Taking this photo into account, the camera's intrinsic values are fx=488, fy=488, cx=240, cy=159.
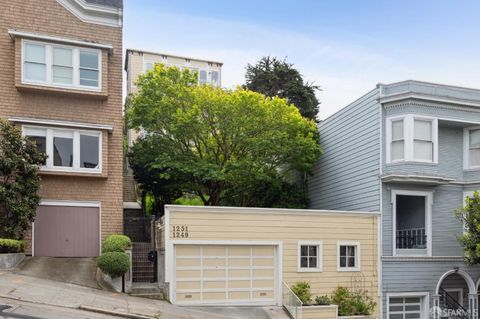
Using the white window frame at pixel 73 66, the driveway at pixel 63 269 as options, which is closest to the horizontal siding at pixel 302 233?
the driveway at pixel 63 269

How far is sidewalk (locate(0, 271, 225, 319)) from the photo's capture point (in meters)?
13.0

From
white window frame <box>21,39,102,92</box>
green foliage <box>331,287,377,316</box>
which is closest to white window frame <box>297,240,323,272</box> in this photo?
green foliage <box>331,287,377,316</box>

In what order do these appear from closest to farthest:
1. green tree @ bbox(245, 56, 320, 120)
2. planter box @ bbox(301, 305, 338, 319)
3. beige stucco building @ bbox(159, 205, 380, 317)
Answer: planter box @ bbox(301, 305, 338, 319), beige stucco building @ bbox(159, 205, 380, 317), green tree @ bbox(245, 56, 320, 120)

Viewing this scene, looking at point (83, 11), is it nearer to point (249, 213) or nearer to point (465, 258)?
point (249, 213)

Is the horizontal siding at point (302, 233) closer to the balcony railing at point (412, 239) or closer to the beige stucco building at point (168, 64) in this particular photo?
the balcony railing at point (412, 239)

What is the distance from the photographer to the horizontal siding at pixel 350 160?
1891cm

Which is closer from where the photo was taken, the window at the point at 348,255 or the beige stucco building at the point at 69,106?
the window at the point at 348,255

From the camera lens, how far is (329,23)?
57.8 feet

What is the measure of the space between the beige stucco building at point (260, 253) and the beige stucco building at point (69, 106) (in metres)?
3.65

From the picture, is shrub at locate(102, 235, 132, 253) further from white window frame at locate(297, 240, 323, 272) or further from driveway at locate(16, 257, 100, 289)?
white window frame at locate(297, 240, 323, 272)

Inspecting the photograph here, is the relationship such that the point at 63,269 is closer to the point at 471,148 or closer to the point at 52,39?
the point at 52,39

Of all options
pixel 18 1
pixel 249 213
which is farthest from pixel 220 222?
pixel 18 1

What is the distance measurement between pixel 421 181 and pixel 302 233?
16.0 ft

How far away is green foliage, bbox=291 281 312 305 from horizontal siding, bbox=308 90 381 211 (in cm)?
416
